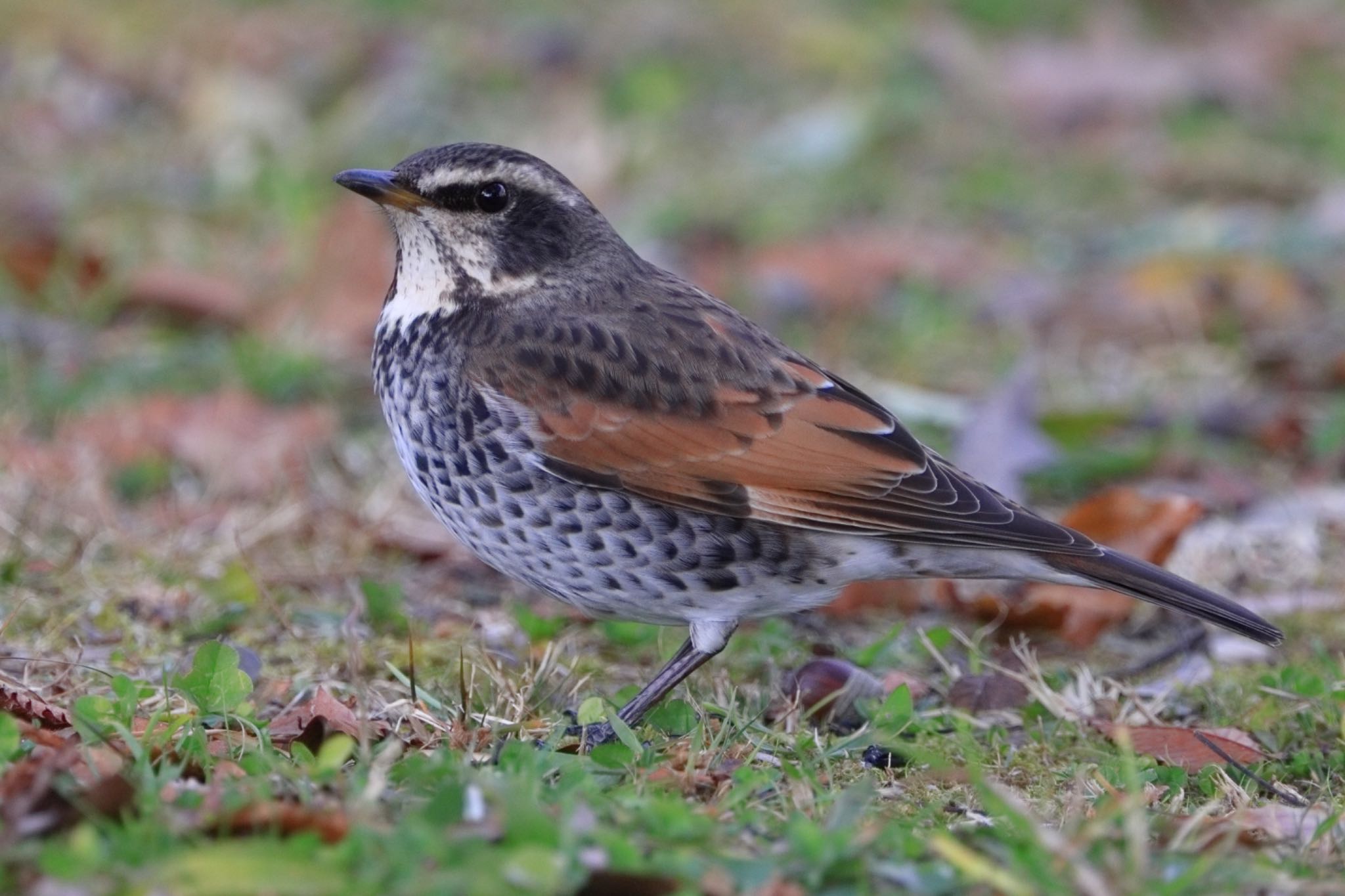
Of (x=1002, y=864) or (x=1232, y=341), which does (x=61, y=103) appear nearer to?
(x=1232, y=341)

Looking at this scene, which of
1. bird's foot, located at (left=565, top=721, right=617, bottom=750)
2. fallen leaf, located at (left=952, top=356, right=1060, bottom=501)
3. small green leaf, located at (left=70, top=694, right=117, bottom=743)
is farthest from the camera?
fallen leaf, located at (left=952, top=356, right=1060, bottom=501)

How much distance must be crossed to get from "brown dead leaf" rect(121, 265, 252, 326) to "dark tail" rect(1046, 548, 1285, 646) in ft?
15.2

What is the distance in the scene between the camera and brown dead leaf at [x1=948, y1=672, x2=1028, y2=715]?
538cm

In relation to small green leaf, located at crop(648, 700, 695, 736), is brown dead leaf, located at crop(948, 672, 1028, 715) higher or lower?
lower

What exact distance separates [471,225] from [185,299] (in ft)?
10.9

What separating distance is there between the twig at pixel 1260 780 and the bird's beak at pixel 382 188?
2700 mm

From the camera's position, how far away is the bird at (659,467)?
5.19 metres

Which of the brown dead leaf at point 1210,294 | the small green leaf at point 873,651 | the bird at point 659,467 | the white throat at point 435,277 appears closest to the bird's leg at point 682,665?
the bird at point 659,467

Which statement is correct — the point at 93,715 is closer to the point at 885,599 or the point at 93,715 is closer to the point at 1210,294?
the point at 885,599

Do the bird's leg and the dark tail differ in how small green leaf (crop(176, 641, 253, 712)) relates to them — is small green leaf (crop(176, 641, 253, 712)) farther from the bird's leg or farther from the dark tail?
the dark tail

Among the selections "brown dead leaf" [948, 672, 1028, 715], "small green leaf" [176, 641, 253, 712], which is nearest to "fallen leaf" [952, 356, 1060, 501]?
"brown dead leaf" [948, 672, 1028, 715]

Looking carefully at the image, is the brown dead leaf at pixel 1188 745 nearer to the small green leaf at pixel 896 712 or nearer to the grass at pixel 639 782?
the grass at pixel 639 782

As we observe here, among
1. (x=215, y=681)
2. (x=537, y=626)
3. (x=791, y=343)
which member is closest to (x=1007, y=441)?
(x=791, y=343)

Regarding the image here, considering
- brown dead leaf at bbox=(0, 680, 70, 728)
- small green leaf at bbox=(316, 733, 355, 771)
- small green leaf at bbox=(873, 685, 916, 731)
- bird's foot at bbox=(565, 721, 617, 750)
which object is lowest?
small green leaf at bbox=(873, 685, 916, 731)
